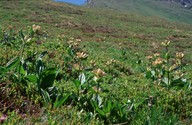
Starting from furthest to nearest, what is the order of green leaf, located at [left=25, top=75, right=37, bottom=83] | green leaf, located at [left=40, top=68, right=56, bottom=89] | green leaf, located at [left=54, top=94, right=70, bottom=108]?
green leaf, located at [left=40, top=68, right=56, bottom=89], green leaf, located at [left=25, top=75, right=37, bottom=83], green leaf, located at [left=54, top=94, right=70, bottom=108]

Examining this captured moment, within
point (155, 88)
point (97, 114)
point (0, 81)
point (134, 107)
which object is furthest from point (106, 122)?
point (155, 88)

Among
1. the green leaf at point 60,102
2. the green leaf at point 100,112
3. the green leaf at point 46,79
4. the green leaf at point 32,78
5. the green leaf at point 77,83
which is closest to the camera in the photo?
the green leaf at point 60,102

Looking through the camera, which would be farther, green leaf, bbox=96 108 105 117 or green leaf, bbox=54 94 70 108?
green leaf, bbox=96 108 105 117

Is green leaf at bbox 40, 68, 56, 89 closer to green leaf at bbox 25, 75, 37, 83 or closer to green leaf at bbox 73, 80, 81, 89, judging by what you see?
green leaf at bbox 25, 75, 37, 83

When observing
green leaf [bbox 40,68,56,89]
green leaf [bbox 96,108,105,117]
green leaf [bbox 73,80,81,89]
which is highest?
green leaf [bbox 40,68,56,89]

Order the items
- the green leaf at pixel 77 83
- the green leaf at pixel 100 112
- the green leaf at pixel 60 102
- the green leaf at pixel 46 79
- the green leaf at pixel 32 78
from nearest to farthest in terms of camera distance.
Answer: the green leaf at pixel 60 102 < the green leaf at pixel 100 112 < the green leaf at pixel 32 78 < the green leaf at pixel 46 79 < the green leaf at pixel 77 83

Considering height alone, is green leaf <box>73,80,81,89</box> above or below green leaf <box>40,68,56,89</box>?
below

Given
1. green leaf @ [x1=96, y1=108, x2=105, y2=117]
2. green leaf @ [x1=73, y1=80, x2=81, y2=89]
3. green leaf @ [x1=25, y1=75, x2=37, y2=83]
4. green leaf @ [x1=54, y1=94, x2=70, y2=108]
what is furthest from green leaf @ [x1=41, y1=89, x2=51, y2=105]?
green leaf @ [x1=73, y1=80, x2=81, y2=89]

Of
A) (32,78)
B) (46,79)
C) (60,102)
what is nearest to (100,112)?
(60,102)

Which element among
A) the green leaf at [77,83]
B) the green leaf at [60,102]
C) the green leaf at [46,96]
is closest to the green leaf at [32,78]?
the green leaf at [46,96]

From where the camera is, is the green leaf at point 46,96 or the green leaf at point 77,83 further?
the green leaf at point 77,83

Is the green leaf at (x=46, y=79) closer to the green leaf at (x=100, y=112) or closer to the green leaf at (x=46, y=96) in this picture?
the green leaf at (x=46, y=96)

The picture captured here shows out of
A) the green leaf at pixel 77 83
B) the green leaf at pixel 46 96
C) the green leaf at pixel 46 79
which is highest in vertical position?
the green leaf at pixel 46 79

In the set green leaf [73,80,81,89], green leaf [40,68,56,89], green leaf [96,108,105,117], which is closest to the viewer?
green leaf [96,108,105,117]
